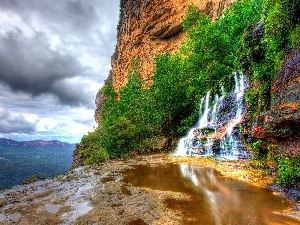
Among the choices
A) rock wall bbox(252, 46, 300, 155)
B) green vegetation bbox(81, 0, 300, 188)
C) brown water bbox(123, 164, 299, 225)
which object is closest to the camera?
brown water bbox(123, 164, 299, 225)

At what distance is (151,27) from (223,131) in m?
44.6

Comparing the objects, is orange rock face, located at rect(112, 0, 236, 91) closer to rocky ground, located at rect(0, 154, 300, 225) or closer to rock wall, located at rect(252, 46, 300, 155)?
Answer: rock wall, located at rect(252, 46, 300, 155)

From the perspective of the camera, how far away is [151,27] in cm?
5797

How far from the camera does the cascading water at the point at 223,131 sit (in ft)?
58.8

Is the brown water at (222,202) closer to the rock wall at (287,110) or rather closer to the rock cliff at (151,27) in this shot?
the rock wall at (287,110)

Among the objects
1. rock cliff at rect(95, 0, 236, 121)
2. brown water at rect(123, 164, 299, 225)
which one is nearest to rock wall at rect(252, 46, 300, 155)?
brown water at rect(123, 164, 299, 225)

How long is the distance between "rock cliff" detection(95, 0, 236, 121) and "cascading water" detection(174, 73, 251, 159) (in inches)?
1131

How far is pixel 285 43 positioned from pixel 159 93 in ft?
69.1

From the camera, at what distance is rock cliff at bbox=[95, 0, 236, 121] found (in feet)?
174

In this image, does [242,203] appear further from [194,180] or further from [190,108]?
[190,108]

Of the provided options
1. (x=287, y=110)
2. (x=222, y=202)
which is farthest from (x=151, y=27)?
(x=222, y=202)

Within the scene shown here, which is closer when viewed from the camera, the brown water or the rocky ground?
the brown water

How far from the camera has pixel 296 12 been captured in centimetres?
1059

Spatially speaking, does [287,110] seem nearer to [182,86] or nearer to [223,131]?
[223,131]
